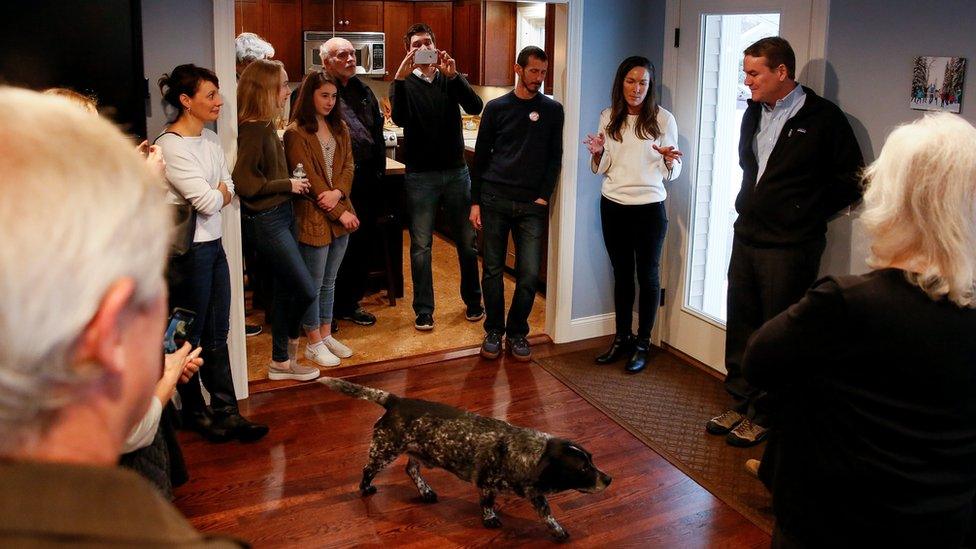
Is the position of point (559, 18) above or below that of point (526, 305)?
above

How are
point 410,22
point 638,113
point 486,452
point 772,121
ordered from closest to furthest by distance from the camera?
1. point 486,452
2. point 772,121
3. point 638,113
4. point 410,22

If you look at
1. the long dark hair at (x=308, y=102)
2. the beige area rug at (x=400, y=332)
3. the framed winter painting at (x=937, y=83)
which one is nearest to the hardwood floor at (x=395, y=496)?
the beige area rug at (x=400, y=332)

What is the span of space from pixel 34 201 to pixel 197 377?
9.86ft

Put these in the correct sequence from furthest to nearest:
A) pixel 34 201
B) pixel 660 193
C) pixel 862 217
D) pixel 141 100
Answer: pixel 660 193 < pixel 141 100 < pixel 862 217 < pixel 34 201

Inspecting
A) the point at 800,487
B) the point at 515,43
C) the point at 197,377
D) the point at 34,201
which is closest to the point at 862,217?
the point at 800,487

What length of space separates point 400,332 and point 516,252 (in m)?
0.82

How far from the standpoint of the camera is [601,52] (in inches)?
166

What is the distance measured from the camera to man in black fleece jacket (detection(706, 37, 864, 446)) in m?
3.17

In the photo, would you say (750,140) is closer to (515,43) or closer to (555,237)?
(555,237)

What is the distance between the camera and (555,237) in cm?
443

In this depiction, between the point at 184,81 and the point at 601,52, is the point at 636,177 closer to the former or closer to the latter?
the point at 601,52

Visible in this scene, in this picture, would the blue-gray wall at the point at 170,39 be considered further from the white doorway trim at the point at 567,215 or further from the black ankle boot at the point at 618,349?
the black ankle boot at the point at 618,349

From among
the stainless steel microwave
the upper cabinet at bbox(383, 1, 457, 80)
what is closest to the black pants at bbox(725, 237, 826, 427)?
the upper cabinet at bbox(383, 1, 457, 80)

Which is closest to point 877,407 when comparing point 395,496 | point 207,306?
point 395,496
